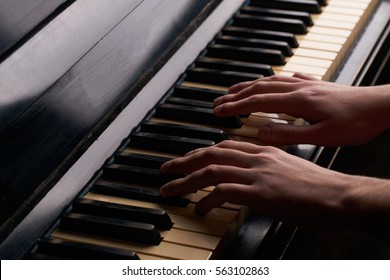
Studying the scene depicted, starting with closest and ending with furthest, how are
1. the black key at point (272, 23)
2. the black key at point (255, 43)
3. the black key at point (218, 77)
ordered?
the black key at point (218, 77) < the black key at point (255, 43) < the black key at point (272, 23)

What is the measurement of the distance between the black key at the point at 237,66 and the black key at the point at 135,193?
22.1 inches

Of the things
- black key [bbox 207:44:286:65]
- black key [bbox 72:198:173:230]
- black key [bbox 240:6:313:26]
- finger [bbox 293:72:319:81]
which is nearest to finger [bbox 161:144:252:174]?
black key [bbox 72:198:173:230]

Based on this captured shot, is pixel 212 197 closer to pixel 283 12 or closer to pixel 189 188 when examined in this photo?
pixel 189 188

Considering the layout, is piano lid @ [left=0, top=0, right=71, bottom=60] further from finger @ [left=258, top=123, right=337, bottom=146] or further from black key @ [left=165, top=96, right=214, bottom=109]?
finger @ [left=258, top=123, right=337, bottom=146]

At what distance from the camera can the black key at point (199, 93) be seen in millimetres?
1881

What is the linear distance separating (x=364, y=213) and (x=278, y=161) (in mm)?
205

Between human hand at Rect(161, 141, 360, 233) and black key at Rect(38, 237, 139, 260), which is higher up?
human hand at Rect(161, 141, 360, 233)

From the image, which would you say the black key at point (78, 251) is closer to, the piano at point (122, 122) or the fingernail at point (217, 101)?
the piano at point (122, 122)

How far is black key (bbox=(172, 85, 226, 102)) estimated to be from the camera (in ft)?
6.17

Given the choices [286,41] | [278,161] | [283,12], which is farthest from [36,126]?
[283,12]

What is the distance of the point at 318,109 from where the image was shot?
1.71 m

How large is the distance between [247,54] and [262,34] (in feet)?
0.41

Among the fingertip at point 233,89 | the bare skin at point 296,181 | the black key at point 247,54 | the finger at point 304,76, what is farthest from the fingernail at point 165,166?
the black key at point 247,54

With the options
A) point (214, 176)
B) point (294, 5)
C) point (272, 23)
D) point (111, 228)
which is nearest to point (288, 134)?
point (214, 176)
